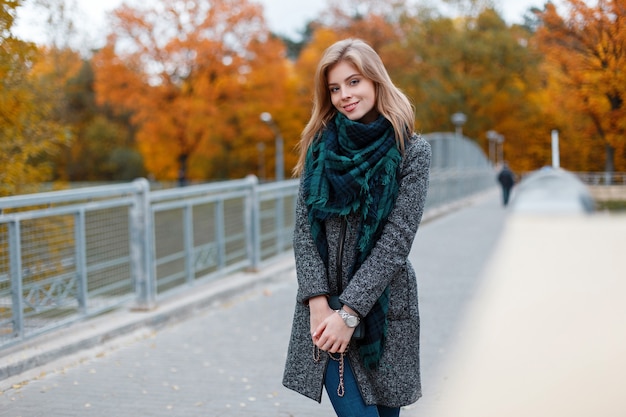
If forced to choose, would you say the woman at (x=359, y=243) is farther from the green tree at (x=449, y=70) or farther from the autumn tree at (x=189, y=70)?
the green tree at (x=449, y=70)

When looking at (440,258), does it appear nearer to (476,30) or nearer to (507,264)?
(507,264)

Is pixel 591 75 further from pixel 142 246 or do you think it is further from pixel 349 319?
pixel 142 246

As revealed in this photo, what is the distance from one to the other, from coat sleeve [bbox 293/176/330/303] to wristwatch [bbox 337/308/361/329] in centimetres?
9

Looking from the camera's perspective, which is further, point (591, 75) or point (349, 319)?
point (591, 75)

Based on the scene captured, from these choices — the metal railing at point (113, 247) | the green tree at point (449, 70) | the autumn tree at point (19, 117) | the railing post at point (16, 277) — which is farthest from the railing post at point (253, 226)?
the green tree at point (449, 70)

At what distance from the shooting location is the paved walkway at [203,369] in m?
4.67

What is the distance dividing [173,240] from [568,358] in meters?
7.47

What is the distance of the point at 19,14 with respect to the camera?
22.1 ft

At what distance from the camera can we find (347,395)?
2479 millimetres

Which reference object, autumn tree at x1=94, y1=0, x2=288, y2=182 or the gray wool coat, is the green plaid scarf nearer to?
the gray wool coat

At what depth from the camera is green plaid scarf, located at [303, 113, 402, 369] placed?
241 cm

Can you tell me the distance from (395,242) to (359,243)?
11cm

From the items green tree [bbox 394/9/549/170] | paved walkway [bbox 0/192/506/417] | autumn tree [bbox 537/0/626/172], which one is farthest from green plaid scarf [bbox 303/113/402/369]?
green tree [bbox 394/9/549/170]

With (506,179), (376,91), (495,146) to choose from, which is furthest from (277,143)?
(376,91)
